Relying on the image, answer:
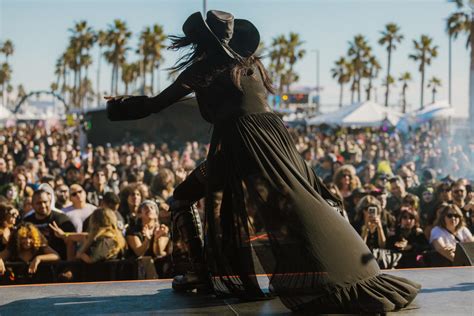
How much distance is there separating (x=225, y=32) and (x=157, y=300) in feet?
5.01

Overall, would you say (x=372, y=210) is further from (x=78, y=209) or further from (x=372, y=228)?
(x=78, y=209)

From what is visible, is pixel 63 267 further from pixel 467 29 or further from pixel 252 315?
pixel 467 29

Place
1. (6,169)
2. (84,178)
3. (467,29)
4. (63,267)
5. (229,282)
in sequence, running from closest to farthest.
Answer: (229,282) < (63,267) < (84,178) < (6,169) < (467,29)

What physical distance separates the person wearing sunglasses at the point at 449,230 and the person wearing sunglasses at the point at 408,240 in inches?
7.4

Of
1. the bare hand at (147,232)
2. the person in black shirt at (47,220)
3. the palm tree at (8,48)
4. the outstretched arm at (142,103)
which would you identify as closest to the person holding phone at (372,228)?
the bare hand at (147,232)

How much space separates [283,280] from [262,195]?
436 mm

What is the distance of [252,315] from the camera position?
409 centimetres

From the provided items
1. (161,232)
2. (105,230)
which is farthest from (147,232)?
(105,230)

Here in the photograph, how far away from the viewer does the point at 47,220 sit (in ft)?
25.5

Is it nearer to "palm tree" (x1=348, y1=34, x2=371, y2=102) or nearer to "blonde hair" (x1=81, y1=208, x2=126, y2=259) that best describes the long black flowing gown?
"blonde hair" (x1=81, y1=208, x2=126, y2=259)

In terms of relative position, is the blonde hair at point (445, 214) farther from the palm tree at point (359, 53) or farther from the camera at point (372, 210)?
the palm tree at point (359, 53)

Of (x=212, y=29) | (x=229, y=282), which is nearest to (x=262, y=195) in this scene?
(x=229, y=282)

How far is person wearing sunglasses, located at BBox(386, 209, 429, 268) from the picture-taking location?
7660 millimetres

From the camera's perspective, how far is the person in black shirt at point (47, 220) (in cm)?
764
